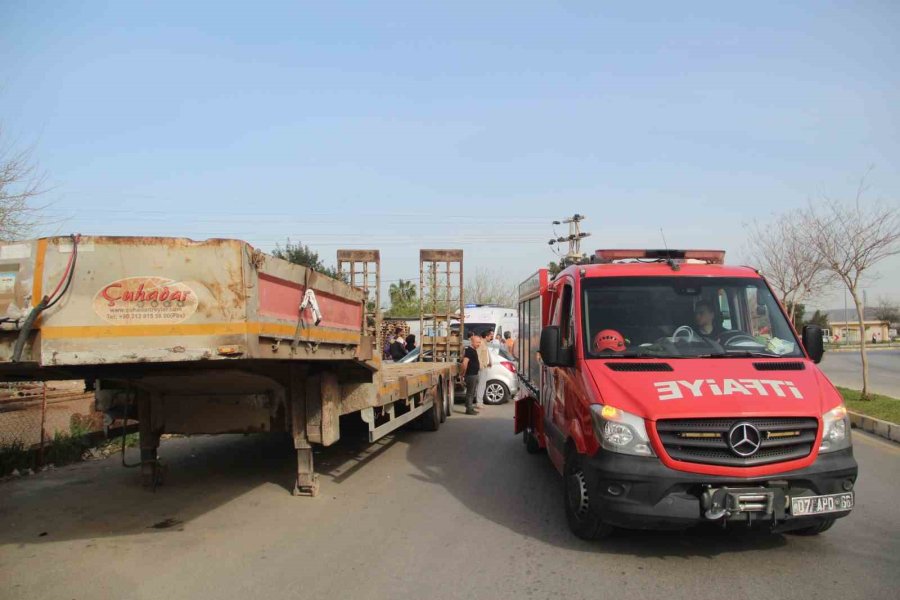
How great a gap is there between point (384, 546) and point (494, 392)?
11950mm

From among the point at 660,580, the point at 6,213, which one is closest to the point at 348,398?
the point at 660,580

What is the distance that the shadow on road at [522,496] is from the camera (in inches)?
207

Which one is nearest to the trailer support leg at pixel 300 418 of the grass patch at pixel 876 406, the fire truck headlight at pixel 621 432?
the fire truck headlight at pixel 621 432

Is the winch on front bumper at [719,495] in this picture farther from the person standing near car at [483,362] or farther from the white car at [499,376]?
the white car at [499,376]

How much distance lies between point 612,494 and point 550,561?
77 centimetres

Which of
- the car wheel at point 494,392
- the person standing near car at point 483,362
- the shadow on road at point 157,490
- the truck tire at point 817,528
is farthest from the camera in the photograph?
the car wheel at point 494,392

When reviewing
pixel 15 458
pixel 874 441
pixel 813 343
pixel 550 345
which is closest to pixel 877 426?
pixel 874 441

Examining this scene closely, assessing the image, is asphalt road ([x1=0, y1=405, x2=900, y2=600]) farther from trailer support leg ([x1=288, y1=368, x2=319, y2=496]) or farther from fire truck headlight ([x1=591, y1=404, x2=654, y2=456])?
fire truck headlight ([x1=591, y1=404, x2=654, y2=456])

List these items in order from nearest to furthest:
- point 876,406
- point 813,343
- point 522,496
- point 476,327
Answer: point 813,343, point 522,496, point 876,406, point 476,327

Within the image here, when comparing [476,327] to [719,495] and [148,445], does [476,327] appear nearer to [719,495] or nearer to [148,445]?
[148,445]

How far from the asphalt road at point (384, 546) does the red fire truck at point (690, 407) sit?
1.31 feet

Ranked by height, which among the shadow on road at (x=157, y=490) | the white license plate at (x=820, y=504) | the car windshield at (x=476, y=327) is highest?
the car windshield at (x=476, y=327)

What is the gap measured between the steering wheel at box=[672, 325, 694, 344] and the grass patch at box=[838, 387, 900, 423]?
26.9ft

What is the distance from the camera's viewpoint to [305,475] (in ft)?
23.3
